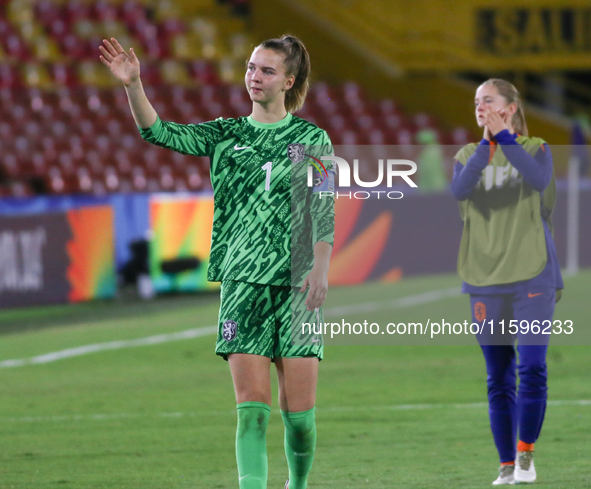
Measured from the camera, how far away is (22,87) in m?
19.7

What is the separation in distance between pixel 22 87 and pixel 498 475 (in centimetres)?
1600

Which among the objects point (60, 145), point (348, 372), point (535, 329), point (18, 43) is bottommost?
point (348, 372)

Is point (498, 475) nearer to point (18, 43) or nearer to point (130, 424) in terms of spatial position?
point (130, 424)

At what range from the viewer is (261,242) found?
420cm

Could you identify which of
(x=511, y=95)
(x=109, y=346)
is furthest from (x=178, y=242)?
(x=511, y=95)

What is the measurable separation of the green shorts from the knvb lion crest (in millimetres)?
496

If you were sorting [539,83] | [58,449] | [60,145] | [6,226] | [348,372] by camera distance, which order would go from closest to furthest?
[58,449] < [348,372] < [6,226] < [60,145] < [539,83]

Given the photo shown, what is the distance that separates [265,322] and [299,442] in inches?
20.9

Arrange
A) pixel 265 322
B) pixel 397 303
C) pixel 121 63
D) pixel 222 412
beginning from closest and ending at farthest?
1. pixel 121 63
2. pixel 265 322
3. pixel 222 412
4. pixel 397 303

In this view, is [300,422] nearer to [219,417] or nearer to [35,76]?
[219,417]

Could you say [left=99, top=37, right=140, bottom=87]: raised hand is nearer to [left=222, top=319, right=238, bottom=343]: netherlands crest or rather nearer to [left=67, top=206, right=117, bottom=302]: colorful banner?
[left=222, top=319, right=238, bottom=343]: netherlands crest

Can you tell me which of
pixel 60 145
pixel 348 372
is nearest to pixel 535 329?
pixel 348 372

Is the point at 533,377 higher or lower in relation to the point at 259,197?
lower

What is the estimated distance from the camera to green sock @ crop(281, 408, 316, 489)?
429 centimetres
